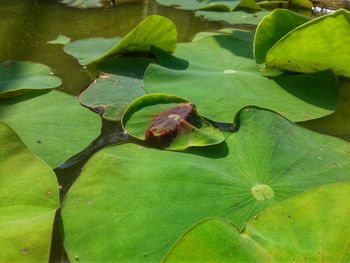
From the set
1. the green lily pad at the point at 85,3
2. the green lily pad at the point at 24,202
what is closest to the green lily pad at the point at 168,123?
the green lily pad at the point at 24,202

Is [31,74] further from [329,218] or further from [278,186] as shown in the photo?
[329,218]

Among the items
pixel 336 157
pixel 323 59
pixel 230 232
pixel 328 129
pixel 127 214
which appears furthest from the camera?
pixel 323 59

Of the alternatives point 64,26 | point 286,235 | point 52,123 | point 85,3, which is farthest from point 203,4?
point 286,235

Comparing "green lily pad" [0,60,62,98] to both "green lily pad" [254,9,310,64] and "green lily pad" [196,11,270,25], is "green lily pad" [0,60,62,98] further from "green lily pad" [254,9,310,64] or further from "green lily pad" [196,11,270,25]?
"green lily pad" [196,11,270,25]

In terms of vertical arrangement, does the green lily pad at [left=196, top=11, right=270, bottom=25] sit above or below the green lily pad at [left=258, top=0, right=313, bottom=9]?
below

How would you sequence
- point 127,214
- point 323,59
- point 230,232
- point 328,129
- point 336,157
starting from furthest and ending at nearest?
1. point 323,59
2. point 328,129
3. point 336,157
4. point 127,214
5. point 230,232

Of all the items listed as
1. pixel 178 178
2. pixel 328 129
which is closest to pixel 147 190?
pixel 178 178

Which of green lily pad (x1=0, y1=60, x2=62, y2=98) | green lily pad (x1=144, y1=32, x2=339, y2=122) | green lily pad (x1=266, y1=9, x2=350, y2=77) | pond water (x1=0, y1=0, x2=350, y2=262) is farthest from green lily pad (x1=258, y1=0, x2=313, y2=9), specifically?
green lily pad (x1=0, y1=60, x2=62, y2=98)
